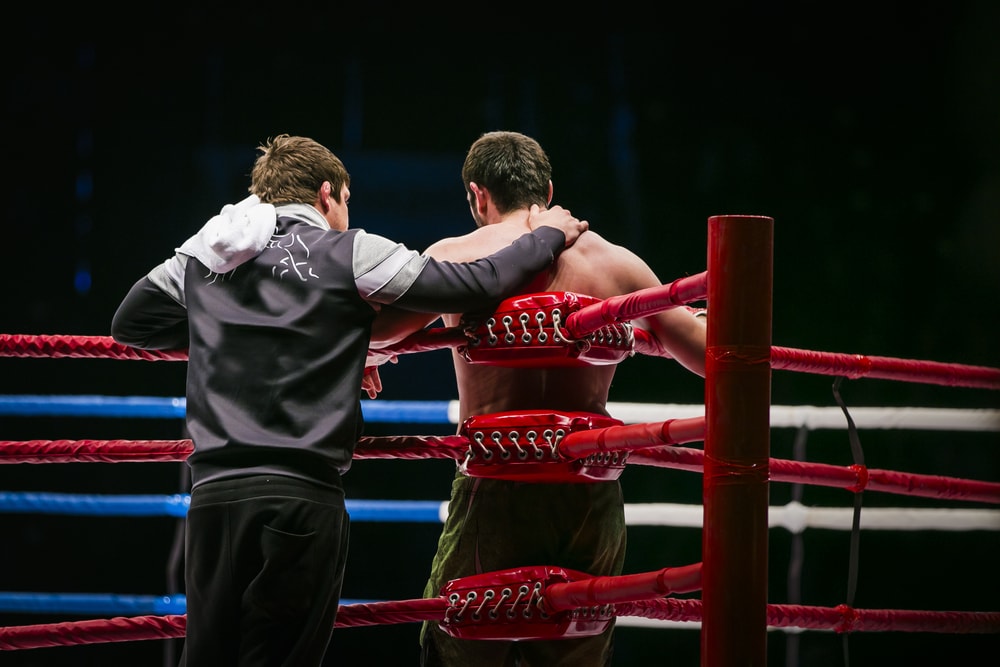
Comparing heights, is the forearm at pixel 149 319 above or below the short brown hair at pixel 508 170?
below

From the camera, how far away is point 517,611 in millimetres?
1764

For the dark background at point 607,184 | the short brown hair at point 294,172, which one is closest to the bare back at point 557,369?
the short brown hair at point 294,172

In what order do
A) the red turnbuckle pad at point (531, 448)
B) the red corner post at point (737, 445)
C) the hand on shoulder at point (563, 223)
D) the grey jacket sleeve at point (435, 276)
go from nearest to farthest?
the red corner post at point (737, 445), the grey jacket sleeve at point (435, 276), the red turnbuckle pad at point (531, 448), the hand on shoulder at point (563, 223)

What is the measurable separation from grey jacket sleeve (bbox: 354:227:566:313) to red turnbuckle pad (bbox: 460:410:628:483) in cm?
21

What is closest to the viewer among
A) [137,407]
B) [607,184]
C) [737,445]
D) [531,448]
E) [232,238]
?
[737,445]

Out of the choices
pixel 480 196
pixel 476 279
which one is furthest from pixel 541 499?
pixel 480 196

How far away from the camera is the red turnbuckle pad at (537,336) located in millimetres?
1742

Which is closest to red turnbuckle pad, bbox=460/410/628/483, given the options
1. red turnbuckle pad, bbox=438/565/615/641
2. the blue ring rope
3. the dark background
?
red turnbuckle pad, bbox=438/565/615/641

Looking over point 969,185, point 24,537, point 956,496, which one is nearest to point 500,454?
point 956,496

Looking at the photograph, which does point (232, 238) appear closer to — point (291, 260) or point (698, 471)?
point (291, 260)

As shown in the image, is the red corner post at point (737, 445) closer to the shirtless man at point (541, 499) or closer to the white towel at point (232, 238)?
the shirtless man at point (541, 499)

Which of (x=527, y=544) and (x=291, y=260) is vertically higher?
(x=291, y=260)

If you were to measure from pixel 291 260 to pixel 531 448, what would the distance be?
493 millimetres

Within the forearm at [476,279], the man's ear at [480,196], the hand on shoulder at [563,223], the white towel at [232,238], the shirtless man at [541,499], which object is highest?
the man's ear at [480,196]
